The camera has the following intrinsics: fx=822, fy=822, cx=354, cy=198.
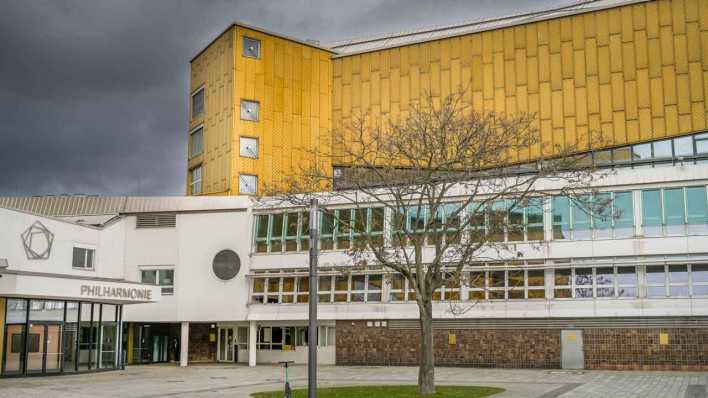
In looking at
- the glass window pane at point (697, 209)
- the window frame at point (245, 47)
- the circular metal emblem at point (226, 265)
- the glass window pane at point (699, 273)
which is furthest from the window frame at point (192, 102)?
the glass window pane at point (699, 273)

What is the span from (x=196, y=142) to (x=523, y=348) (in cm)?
2201

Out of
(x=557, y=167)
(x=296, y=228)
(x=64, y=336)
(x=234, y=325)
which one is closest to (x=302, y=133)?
(x=296, y=228)

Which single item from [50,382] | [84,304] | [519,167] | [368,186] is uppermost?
[519,167]

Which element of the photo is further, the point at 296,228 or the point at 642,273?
the point at 296,228

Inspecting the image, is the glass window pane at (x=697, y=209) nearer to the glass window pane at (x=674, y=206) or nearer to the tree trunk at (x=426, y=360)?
the glass window pane at (x=674, y=206)

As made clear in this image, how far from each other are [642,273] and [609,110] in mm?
8801

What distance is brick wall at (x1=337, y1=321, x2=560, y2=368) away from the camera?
3375 cm

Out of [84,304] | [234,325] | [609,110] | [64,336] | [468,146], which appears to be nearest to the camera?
[468,146]

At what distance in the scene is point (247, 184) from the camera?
41938 mm

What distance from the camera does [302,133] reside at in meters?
43.7

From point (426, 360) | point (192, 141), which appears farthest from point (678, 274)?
point (192, 141)

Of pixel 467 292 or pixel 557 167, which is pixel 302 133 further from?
pixel 557 167

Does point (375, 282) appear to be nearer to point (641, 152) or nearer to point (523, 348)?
point (523, 348)

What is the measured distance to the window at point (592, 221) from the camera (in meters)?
33.0
